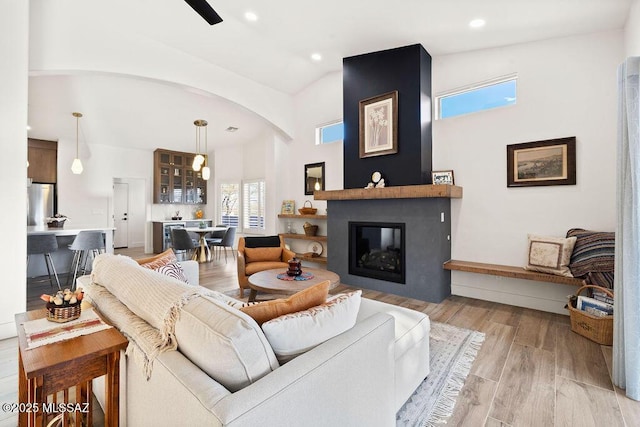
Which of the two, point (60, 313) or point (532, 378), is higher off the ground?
point (60, 313)

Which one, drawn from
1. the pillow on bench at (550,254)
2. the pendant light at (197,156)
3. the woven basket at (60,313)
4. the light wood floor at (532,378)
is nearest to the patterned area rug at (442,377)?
the light wood floor at (532,378)

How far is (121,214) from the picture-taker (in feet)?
25.9

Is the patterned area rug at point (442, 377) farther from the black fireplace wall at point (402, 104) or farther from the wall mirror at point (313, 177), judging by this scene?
the wall mirror at point (313, 177)

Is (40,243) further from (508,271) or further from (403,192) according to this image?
(508,271)

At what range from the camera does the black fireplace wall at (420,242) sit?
12.0ft

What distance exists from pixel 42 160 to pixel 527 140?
345 inches

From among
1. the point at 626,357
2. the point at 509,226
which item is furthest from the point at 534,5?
the point at 626,357

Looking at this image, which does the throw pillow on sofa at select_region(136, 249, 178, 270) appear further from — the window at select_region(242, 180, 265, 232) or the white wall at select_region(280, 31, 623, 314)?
the window at select_region(242, 180, 265, 232)

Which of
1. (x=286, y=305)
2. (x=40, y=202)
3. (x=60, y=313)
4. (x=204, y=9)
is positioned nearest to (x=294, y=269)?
(x=286, y=305)

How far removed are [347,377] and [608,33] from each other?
4.18 metres

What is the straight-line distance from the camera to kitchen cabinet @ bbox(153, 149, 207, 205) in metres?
7.72

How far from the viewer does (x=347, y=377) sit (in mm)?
1132

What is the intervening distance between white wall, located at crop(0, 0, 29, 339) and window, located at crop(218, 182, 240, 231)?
17.0 feet

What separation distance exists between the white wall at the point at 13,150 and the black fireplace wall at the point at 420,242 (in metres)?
3.73
